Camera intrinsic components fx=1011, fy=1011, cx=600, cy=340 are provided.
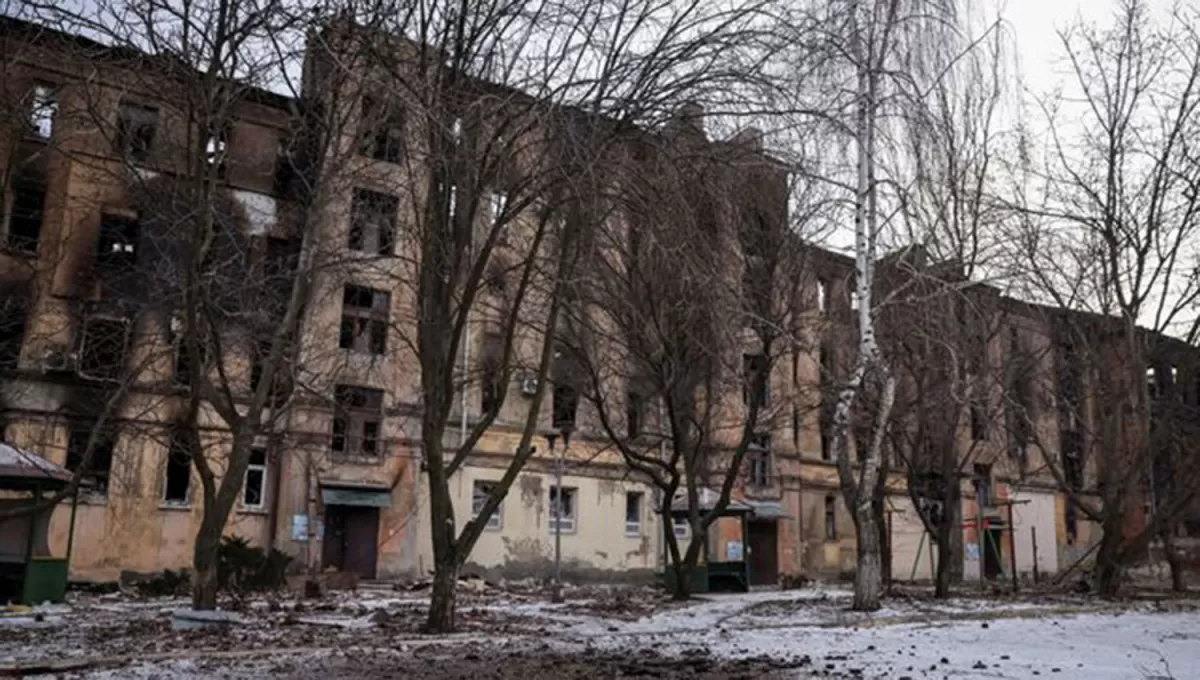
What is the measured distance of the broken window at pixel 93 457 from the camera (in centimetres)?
2751

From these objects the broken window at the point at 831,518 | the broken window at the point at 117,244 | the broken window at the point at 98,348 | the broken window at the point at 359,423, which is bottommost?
the broken window at the point at 831,518

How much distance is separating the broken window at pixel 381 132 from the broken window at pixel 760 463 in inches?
1067

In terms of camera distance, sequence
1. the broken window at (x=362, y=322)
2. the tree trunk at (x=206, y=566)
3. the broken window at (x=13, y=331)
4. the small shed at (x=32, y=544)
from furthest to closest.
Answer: the broken window at (x=362, y=322)
the broken window at (x=13, y=331)
the small shed at (x=32, y=544)
the tree trunk at (x=206, y=566)

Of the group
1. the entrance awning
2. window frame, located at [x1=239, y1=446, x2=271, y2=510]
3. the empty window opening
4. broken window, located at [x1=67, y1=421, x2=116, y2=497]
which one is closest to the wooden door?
window frame, located at [x1=239, y1=446, x2=271, y2=510]

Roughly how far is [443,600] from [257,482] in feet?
63.1

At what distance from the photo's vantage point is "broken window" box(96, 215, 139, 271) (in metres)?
29.2

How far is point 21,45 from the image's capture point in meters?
13.1

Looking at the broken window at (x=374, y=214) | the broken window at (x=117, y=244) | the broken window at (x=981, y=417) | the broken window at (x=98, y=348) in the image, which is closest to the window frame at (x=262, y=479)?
the broken window at (x=98, y=348)

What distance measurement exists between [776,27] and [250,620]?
11406 mm

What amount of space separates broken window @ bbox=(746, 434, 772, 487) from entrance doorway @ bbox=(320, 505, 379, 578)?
15.8 metres

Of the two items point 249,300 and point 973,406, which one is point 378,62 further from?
point 973,406

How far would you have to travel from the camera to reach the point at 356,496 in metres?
31.3

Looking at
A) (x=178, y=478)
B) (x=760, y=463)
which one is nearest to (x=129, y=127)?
(x=178, y=478)

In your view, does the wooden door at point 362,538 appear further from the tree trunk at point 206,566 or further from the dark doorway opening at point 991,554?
the dark doorway opening at point 991,554
